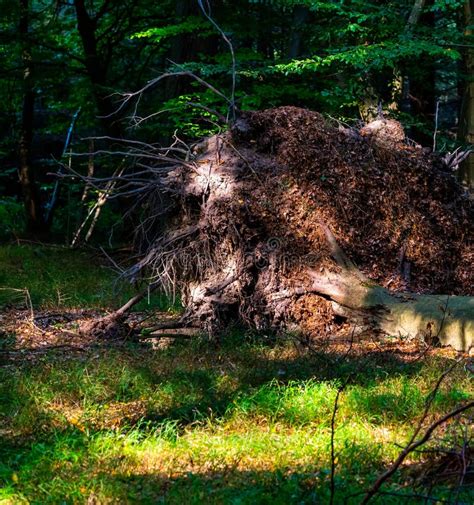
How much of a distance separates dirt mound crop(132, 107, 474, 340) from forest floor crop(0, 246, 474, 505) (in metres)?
0.77

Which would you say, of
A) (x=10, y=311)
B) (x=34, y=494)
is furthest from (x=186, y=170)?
(x=34, y=494)

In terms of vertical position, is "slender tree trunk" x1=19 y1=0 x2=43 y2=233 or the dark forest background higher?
the dark forest background

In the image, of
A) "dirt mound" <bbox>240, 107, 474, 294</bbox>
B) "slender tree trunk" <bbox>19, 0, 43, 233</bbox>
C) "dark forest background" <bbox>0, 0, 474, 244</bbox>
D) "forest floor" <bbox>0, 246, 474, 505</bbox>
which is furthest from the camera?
"slender tree trunk" <bbox>19, 0, 43, 233</bbox>

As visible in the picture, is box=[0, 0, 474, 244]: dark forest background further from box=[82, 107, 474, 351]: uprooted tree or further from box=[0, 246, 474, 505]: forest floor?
box=[0, 246, 474, 505]: forest floor

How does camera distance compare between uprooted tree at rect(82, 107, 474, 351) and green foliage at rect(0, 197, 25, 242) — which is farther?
green foliage at rect(0, 197, 25, 242)

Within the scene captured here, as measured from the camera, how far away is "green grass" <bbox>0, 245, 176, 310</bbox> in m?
11.6

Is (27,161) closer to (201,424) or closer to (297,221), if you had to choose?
(297,221)

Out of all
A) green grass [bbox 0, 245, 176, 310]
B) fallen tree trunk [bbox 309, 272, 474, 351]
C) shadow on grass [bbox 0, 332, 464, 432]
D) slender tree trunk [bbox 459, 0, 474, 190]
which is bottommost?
green grass [bbox 0, 245, 176, 310]

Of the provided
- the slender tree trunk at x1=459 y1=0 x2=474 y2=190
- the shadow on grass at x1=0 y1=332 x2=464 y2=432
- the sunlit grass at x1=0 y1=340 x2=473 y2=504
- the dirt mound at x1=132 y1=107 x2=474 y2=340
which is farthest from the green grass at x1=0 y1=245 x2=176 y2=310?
the slender tree trunk at x1=459 y1=0 x2=474 y2=190

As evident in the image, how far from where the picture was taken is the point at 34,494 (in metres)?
4.85

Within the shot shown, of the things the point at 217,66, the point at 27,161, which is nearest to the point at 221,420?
the point at 217,66

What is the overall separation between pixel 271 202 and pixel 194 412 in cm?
437

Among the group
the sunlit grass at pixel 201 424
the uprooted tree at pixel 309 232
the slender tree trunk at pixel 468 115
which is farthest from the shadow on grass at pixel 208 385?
the slender tree trunk at pixel 468 115

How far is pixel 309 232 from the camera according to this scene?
10.1 m
